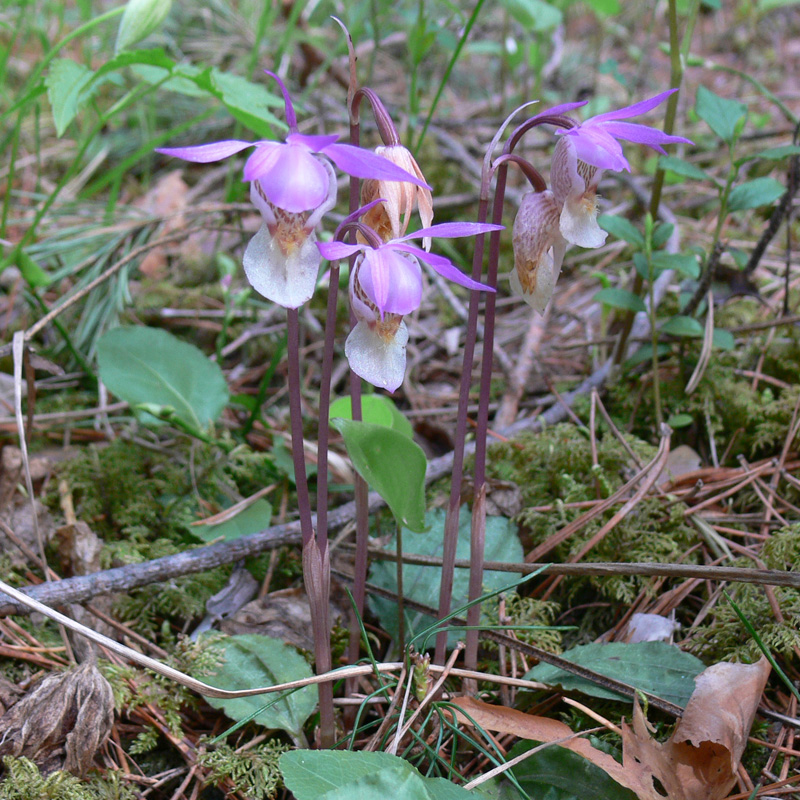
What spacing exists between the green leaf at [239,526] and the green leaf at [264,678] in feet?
0.87

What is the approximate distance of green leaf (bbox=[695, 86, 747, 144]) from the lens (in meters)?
1.62

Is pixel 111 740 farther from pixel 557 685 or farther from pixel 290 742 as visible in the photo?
pixel 557 685

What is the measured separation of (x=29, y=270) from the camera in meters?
1.65

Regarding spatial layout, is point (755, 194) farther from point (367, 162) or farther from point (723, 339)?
point (367, 162)

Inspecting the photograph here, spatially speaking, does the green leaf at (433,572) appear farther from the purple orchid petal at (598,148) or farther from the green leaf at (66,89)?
the green leaf at (66,89)

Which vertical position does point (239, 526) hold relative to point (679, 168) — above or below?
below

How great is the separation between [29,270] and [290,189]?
115 cm

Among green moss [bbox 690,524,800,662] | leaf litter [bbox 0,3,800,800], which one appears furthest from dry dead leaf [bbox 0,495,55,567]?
green moss [bbox 690,524,800,662]

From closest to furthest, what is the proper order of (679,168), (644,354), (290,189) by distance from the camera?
(290,189)
(679,168)
(644,354)

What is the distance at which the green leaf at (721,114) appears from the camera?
63.6 inches

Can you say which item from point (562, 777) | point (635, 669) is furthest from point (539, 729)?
point (635, 669)

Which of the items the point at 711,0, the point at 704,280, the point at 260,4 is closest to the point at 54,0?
the point at 260,4

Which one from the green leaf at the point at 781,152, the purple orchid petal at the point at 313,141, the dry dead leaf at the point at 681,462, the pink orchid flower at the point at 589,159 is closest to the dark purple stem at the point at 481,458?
the pink orchid flower at the point at 589,159

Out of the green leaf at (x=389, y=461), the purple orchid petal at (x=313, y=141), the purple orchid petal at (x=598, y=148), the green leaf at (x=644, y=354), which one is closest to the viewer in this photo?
the purple orchid petal at (x=313, y=141)
